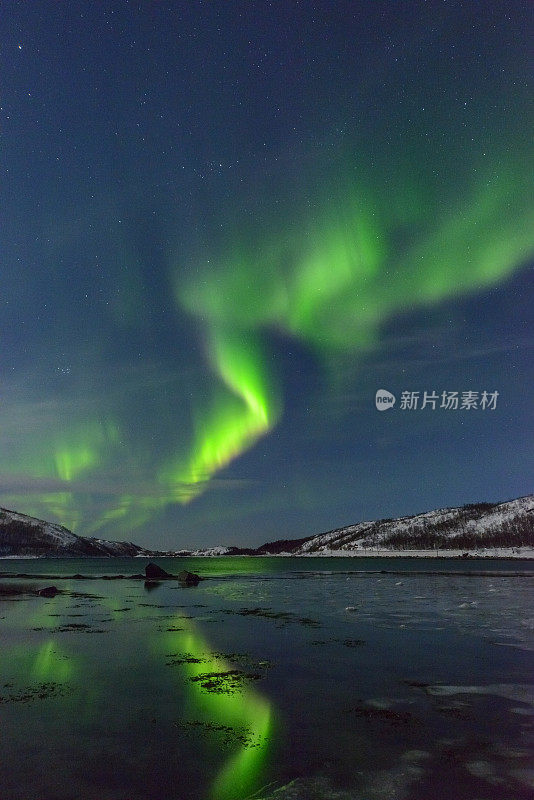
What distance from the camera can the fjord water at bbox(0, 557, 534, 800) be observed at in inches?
381

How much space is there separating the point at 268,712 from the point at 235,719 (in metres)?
1.11

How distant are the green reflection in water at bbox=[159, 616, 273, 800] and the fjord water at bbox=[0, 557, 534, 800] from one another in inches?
2.1

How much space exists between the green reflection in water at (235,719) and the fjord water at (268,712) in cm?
5

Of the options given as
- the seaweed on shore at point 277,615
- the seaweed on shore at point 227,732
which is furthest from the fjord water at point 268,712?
the seaweed on shore at point 277,615

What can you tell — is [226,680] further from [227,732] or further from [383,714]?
[383,714]

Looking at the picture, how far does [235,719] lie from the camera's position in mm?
13227

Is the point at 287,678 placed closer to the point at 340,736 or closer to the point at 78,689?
the point at 340,736

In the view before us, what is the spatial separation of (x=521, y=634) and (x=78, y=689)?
70.6 feet

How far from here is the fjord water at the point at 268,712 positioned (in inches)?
381

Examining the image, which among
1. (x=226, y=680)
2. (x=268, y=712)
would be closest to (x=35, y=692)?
(x=226, y=680)

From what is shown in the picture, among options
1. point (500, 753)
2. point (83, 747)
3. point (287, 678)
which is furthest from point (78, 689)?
point (500, 753)

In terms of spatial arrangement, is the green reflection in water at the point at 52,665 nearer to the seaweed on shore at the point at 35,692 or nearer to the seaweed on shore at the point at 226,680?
the seaweed on shore at the point at 35,692

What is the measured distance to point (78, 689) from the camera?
16.5m

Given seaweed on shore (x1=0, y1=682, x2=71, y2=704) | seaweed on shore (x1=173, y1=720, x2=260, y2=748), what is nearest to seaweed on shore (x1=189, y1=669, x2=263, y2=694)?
seaweed on shore (x1=173, y1=720, x2=260, y2=748)
